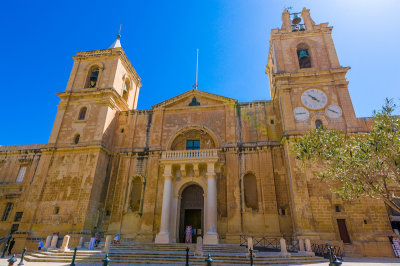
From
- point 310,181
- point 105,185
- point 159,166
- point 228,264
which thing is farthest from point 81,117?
A: point 310,181

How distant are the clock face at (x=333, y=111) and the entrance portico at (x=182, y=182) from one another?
867 centimetres

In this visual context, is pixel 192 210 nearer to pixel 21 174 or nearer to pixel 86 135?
pixel 86 135

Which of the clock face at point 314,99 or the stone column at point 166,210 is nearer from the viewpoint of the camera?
the stone column at point 166,210

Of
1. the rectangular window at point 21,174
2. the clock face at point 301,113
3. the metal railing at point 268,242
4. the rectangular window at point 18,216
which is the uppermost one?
the clock face at point 301,113

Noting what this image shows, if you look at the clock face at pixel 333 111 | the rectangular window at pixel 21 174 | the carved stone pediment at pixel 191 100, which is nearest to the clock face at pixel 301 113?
the clock face at pixel 333 111

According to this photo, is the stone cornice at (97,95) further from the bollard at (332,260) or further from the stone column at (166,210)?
the bollard at (332,260)

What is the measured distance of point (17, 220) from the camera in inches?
743

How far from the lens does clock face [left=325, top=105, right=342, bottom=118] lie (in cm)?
1761

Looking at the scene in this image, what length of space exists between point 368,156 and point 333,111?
28.2 feet

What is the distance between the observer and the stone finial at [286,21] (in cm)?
2249

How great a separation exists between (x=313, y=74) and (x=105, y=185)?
18.6 meters

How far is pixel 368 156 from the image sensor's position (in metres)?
10.1

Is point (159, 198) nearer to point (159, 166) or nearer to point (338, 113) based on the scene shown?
point (159, 166)

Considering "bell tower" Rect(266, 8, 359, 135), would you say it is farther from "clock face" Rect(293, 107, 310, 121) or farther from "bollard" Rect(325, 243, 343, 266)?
"bollard" Rect(325, 243, 343, 266)
